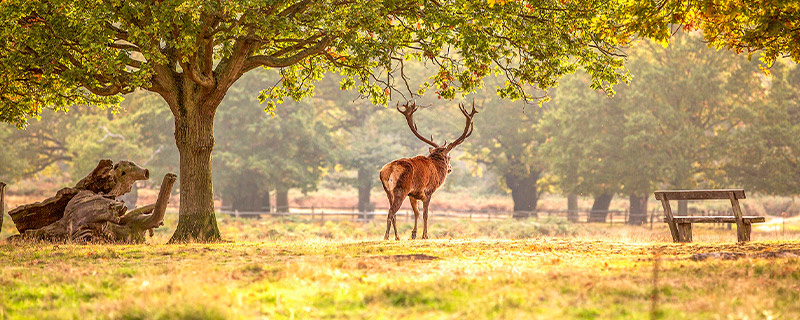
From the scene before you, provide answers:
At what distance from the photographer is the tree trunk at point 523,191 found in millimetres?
42500

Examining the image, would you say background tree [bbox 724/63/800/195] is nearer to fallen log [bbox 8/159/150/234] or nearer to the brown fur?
the brown fur

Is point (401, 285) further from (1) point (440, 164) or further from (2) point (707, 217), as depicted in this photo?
(1) point (440, 164)

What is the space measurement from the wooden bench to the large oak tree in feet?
8.81

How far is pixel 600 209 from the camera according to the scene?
41656mm

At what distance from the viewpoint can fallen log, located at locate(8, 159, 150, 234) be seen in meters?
14.3

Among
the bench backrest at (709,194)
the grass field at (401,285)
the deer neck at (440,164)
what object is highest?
the deer neck at (440,164)

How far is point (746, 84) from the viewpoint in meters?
32.8

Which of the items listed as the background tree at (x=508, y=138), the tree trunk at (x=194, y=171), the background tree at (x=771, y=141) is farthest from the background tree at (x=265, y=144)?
the tree trunk at (x=194, y=171)

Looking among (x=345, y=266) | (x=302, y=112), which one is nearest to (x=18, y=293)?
(x=345, y=266)

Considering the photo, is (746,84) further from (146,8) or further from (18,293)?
(18,293)

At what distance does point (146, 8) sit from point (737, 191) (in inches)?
441

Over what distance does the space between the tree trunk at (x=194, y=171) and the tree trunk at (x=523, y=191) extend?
29821 millimetres

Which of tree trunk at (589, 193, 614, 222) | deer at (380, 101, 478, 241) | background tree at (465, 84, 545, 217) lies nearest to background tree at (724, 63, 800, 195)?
tree trunk at (589, 193, 614, 222)

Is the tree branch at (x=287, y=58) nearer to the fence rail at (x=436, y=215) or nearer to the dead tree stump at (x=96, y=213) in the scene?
the dead tree stump at (x=96, y=213)
